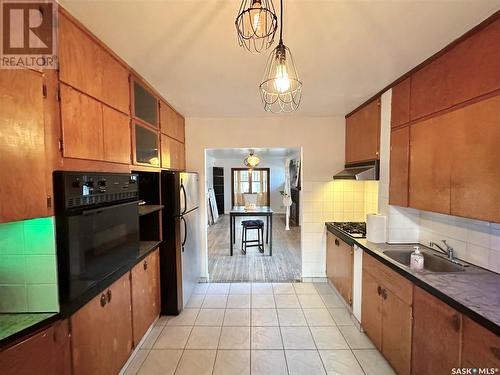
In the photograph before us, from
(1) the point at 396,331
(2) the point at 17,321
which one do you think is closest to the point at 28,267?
(2) the point at 17,321

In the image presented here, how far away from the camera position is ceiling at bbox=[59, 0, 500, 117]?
4.26 ft

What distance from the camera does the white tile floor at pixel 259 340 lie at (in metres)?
2.00

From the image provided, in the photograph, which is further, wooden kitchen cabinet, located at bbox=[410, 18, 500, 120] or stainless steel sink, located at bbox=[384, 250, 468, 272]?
stainless steel sink, located at bbox=[384, 250, 468, 272]

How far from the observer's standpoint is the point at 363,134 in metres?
2.98

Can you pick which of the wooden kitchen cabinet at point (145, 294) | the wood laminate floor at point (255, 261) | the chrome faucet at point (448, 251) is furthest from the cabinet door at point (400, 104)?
the wooden kitchen cabinet at point (145, 294)

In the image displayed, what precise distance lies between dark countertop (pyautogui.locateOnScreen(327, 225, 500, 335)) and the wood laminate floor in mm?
2264

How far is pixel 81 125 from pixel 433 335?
2.42 meters

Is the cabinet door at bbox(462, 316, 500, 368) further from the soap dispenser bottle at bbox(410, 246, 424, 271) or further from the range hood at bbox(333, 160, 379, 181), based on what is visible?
the range hood at bbox(333, 160, 379, 181)

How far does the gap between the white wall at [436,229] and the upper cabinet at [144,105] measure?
236 cm

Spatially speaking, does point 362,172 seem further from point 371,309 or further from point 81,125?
point 81,125

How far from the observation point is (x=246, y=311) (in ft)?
9.34

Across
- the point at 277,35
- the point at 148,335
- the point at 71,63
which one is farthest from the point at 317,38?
the point at 148,335

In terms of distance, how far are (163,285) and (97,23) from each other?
241 cm

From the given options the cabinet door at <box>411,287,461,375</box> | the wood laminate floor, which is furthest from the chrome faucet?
the wood laminate floor
